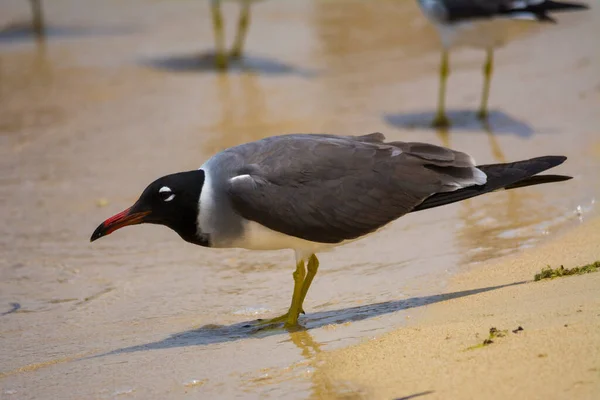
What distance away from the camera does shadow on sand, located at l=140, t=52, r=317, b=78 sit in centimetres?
1188

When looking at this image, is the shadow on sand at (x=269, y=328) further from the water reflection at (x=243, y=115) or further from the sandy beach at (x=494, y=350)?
the water reflection at (x=243, y=115)

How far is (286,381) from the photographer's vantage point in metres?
4.21

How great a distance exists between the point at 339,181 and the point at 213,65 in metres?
7.45

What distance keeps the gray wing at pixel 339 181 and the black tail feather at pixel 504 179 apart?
4 cm

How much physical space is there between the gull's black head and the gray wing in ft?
0.64

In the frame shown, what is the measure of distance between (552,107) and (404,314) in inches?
198

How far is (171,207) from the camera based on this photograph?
5.05 metres

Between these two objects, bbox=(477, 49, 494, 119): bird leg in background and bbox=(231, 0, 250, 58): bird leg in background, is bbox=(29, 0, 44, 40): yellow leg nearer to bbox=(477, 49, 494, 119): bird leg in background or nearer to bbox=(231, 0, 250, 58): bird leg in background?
bbox=(231, 0, 250, 58): bird leg in background

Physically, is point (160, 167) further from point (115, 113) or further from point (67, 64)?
point (67, 64)

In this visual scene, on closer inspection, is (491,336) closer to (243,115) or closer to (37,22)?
(243,115)

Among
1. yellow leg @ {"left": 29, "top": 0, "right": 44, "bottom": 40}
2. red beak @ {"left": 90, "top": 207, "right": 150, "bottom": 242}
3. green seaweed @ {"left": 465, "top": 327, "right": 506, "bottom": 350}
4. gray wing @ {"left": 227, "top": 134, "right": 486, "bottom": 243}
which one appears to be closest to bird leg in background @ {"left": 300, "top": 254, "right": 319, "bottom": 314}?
gray wing @ {"left": 227, "top": 134, "right": 486, "bottom": 243}

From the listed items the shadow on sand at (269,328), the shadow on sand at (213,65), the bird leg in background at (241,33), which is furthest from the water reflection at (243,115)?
the shadow on sand at (269,328)

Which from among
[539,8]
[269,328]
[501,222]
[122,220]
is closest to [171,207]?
[122,220]

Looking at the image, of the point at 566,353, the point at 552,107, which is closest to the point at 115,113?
the point at 552,107
